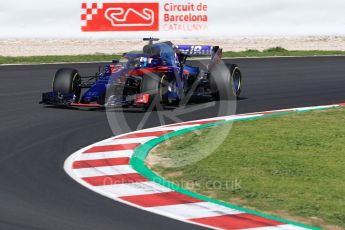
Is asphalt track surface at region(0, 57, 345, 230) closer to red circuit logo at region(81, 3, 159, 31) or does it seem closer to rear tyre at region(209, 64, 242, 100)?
rear tyre at region(209, 64, 242, 100)

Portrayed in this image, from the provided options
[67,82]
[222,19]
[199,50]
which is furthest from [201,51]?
[222,19]

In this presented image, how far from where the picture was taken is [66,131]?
12.4m

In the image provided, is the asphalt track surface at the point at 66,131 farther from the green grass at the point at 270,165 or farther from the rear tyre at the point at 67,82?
the green grass at the point at 270,165

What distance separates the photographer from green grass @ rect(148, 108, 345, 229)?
26.0ft

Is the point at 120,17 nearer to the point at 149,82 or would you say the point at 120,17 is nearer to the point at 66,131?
the point at 149,82

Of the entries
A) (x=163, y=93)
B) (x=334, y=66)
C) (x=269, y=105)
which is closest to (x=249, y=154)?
(x=163, y=93)

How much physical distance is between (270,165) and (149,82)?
4.90m

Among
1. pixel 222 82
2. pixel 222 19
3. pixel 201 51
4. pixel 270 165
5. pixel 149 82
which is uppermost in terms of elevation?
pixel 222 19

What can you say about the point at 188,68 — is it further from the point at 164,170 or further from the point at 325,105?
the point at 164,170

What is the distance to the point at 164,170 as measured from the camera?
31.1ft

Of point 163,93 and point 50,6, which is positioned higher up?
point 50,6

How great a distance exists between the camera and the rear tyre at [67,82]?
1475 cm

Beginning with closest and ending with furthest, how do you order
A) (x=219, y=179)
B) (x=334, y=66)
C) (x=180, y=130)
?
(x=219, y=179) → (x=180, y=130) → (x=334, y=66)

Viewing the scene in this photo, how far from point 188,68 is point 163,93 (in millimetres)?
1463
